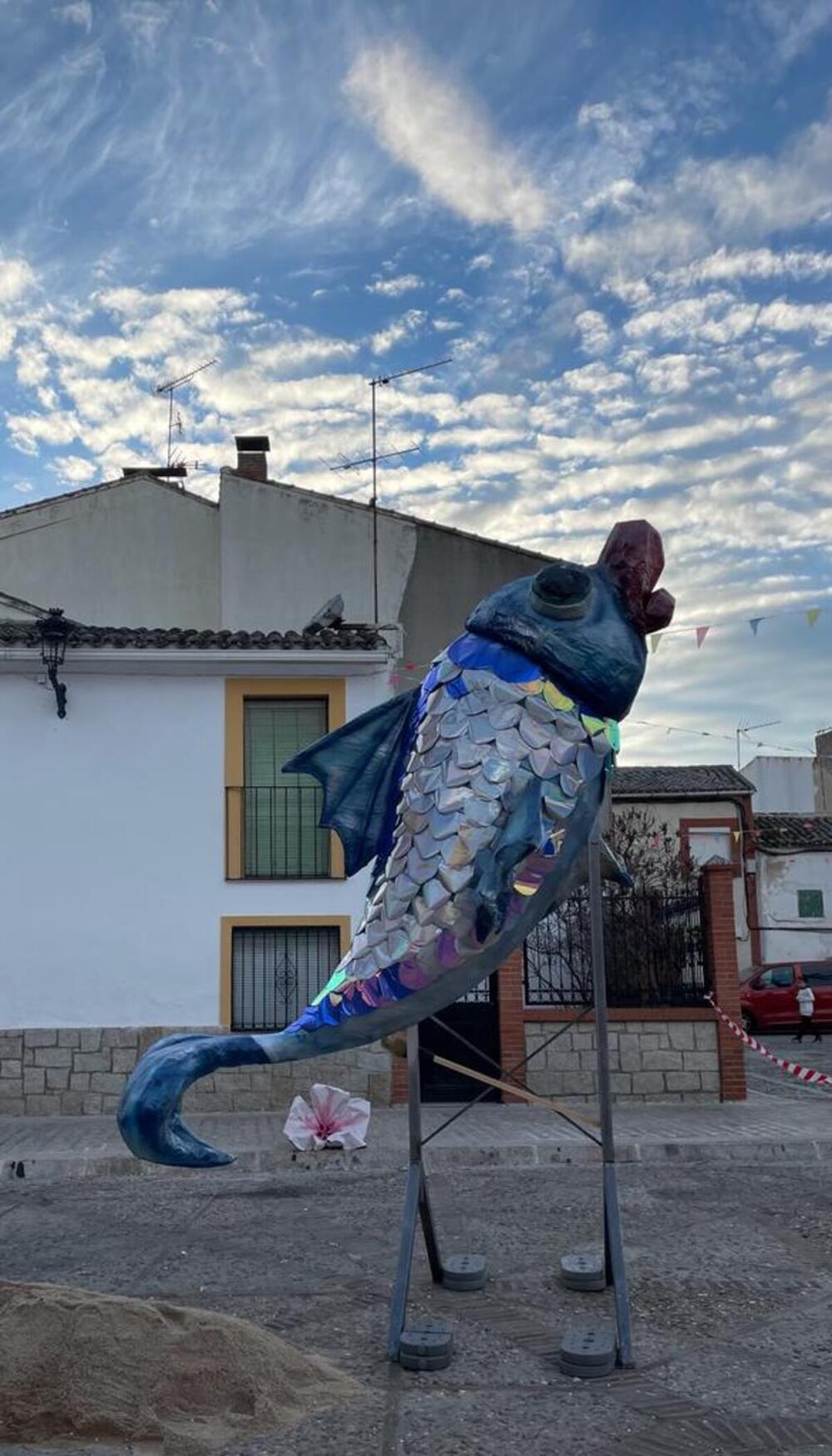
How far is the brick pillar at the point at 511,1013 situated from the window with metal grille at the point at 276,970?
175 centimetres

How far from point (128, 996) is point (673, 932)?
5696mm

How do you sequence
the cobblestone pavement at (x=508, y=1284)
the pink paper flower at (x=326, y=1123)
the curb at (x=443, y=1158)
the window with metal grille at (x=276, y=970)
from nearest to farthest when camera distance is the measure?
the cobblestone pavement at (x=508, y=1284)
the curb at (x=443, y=1158)
the pink paper flower at (x=326, y=1123)
the window with metal grille at (x=276, y=970)

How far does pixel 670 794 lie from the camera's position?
24.0 metres

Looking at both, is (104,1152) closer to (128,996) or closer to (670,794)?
(128,996)

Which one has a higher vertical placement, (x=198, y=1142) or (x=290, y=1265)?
(x=198, y=1142)

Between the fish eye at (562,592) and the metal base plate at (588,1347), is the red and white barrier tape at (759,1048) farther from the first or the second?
the fish eye at (562,592)

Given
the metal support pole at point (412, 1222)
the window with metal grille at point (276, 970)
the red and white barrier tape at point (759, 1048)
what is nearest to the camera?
the metal support pole at point (412, 1222)

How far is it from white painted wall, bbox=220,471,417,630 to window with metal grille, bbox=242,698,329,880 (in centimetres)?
441

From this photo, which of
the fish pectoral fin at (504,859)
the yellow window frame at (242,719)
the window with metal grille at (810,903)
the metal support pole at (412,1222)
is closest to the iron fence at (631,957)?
the yellow window frame at (242,719)

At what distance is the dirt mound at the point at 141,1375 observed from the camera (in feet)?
12.7

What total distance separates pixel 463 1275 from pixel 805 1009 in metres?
14.1

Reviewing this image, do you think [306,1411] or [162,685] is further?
[162,685]

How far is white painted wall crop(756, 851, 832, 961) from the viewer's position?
24.5m

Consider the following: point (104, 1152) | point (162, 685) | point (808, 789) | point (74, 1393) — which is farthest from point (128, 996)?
point (808, 789)
